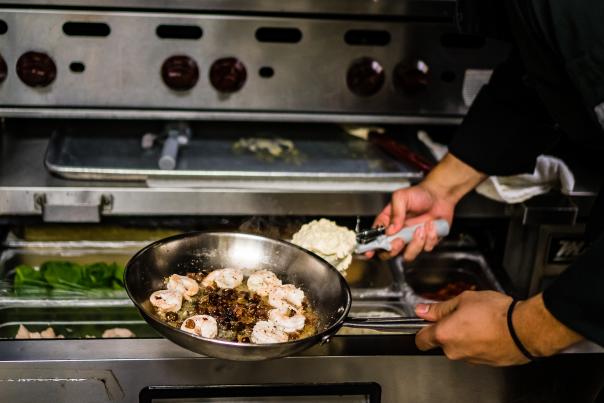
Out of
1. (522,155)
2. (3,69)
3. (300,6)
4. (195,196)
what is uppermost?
(300,6)

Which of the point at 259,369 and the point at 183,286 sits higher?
the point at 183,286

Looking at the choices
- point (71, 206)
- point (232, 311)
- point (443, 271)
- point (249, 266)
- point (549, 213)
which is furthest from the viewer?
point (443, 271)

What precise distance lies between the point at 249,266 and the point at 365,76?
61cm

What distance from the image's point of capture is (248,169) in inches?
78.3

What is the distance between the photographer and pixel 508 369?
1.66 metres

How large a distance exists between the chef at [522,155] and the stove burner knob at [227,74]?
503mm

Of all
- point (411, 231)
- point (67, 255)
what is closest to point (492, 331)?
point (411, 231)

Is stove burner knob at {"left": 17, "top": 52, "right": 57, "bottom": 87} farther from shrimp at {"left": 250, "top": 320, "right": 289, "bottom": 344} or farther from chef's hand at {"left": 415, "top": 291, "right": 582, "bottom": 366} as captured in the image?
chef's hand at {"left": 415, "top": 291, "right": 582, "bottom": 366}

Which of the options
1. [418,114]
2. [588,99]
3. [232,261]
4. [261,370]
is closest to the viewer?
[588,99]

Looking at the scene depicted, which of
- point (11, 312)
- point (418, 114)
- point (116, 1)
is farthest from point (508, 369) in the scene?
point (116, 1)

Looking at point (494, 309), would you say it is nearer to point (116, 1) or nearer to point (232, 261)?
point (232, 261)

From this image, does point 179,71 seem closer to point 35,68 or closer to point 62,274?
point 35,68

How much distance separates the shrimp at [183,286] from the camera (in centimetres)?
161

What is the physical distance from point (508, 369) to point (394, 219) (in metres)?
0.44
